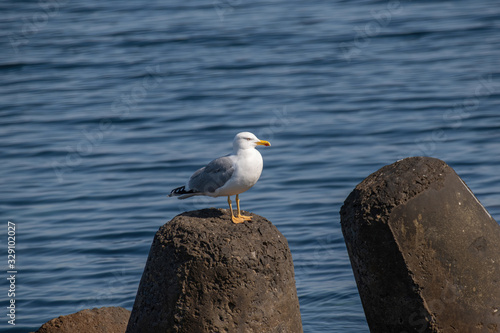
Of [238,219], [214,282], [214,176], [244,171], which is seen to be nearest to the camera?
[214,282]

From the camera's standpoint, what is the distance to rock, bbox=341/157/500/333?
609 cm

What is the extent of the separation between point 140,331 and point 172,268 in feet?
1.90

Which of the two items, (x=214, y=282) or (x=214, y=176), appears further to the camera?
(x=214, y=176)

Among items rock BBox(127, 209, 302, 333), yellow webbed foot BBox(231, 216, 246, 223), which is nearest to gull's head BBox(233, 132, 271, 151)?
yellow webbed foot BBox(231, 216, 246, 223)

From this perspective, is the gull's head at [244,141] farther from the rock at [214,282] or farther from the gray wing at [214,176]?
the rock at [214,282]

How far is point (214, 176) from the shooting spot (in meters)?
6.78

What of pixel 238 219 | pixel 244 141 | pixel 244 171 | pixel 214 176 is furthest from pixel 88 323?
pixel 244 141

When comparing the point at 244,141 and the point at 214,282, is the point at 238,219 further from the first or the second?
the point at 244,141

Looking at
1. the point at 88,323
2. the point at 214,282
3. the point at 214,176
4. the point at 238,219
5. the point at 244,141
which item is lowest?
the point at 88,323

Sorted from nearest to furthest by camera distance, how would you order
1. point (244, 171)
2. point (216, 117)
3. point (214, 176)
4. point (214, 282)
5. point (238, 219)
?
point (214, 282)
point (238, 219)
point (244, 171)
point (214, 176)
point (216, 117)

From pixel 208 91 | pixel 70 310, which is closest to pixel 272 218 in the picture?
pixel 70 310

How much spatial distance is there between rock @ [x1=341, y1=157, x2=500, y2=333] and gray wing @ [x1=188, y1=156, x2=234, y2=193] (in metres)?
1.11

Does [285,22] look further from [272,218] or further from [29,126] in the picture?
[272,218]

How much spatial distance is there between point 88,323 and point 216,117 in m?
11.9
